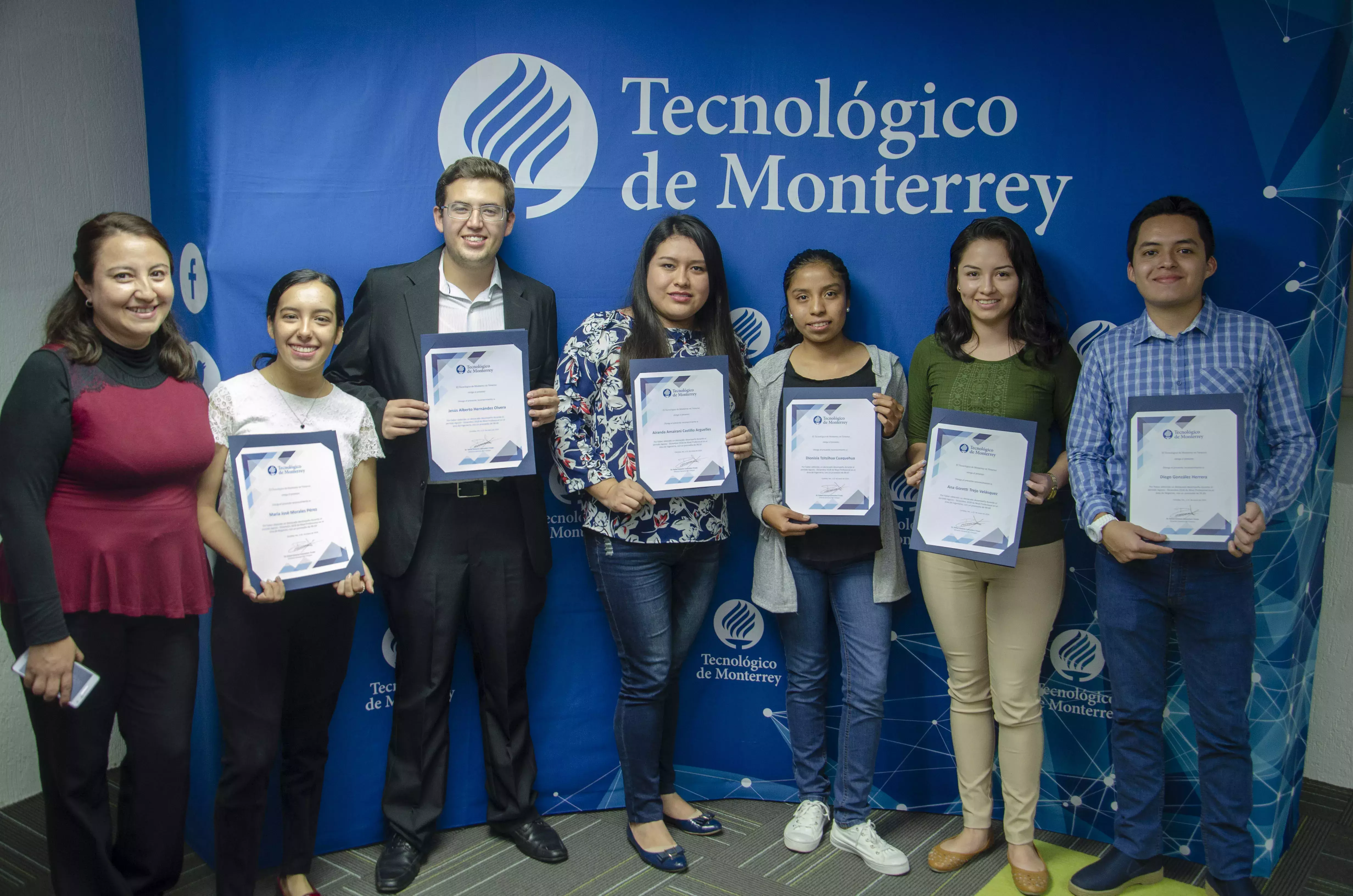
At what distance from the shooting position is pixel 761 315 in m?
2.93

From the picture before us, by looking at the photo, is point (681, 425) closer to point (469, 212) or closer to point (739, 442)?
point (739, 442)

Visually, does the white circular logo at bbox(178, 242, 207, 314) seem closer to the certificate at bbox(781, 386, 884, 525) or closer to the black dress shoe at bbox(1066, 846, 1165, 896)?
the certificate at bbox(781, 386, 884, 525)

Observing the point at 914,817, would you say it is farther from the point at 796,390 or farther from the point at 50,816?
the point at 50,816

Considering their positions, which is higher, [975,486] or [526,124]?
[526,124]

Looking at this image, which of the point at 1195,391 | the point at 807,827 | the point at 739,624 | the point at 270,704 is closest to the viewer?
the point at 270,704

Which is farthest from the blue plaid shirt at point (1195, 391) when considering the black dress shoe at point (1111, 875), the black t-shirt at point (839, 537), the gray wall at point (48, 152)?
the gray wall at point (48, 152)

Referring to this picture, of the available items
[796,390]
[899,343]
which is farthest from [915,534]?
[899,343]

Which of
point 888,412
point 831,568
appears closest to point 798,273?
point 888,412

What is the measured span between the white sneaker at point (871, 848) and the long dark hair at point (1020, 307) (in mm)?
1505

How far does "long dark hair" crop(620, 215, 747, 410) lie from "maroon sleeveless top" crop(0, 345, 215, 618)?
45.4 inches

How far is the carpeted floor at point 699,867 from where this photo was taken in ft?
8.30

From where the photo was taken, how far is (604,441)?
2529 millimetres

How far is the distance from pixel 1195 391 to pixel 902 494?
3.05 ft

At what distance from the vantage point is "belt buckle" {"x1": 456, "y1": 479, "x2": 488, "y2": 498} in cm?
248
